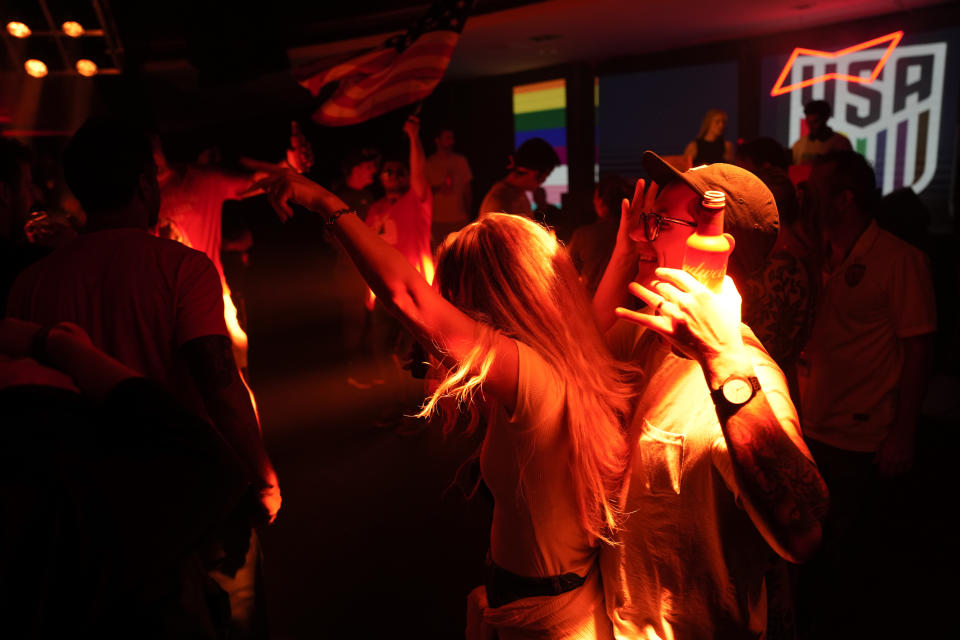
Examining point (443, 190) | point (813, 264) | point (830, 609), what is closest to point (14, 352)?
point (813, 264)

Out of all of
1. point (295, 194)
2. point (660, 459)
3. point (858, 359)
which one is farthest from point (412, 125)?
point (660, 459)

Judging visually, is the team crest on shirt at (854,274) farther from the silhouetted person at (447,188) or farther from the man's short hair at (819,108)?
the silhouetted person at (447,188)

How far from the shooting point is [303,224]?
49.9 feet

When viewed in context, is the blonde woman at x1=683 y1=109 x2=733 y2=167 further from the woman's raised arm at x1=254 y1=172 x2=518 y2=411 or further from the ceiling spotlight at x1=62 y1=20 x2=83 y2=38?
the woman's raised arm at x1=254 y1=172 x2=518 y2=411

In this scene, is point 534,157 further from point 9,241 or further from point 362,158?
point 9,241

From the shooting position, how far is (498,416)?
1.50 meters

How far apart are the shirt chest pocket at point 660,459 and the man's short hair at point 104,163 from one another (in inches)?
58.6

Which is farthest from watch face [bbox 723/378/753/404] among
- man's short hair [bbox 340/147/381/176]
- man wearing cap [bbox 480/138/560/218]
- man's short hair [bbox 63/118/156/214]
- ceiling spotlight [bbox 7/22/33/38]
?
ceiling spotlight [bbox 7/22/33/38]

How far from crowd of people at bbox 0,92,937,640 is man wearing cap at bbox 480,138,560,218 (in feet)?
7.51

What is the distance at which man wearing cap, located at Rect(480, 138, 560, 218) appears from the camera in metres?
4.61

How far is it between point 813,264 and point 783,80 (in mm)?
7333

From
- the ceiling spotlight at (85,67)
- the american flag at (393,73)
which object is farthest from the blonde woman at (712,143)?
the ceiling spotlight at (85,67)

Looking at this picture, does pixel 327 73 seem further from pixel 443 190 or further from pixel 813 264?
pixel 443 190

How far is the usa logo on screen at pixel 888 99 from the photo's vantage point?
7.66 meters
